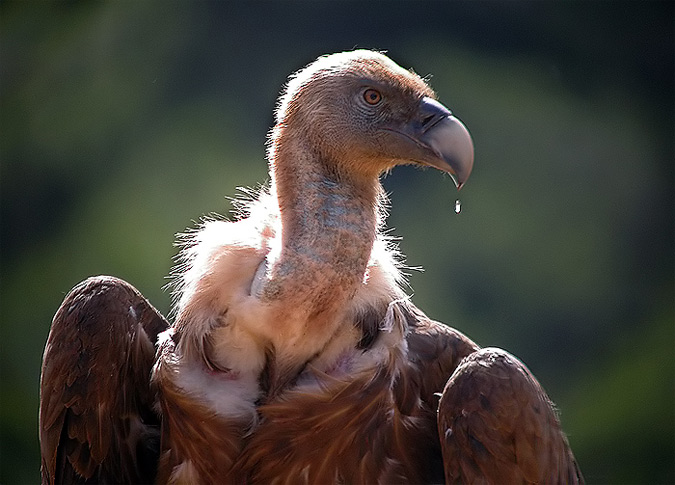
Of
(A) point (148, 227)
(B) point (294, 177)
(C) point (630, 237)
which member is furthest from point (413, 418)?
(C) point (630, 237)

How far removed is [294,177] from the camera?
3.02 m

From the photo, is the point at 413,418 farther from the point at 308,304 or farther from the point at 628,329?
the point at 628,329

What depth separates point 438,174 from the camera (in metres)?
6.62

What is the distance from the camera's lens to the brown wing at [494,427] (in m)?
2.95

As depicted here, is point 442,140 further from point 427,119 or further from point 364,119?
point 364,119

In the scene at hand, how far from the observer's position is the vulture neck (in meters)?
2.90

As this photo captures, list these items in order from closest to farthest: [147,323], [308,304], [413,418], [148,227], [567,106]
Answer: [308,304], [413,418], [147,323], [148,227], [567,106]

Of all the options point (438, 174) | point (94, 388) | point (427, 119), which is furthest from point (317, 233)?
point (438, 174)

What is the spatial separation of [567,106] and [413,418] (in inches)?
164

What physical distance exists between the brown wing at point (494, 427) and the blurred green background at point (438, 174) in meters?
3.27

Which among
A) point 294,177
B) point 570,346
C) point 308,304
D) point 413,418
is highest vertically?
point 294,177

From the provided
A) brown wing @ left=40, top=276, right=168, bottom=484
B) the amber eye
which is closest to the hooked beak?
the amber eye

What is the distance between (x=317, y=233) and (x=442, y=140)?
1.58 ft

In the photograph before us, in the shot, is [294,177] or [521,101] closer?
[294,177]
